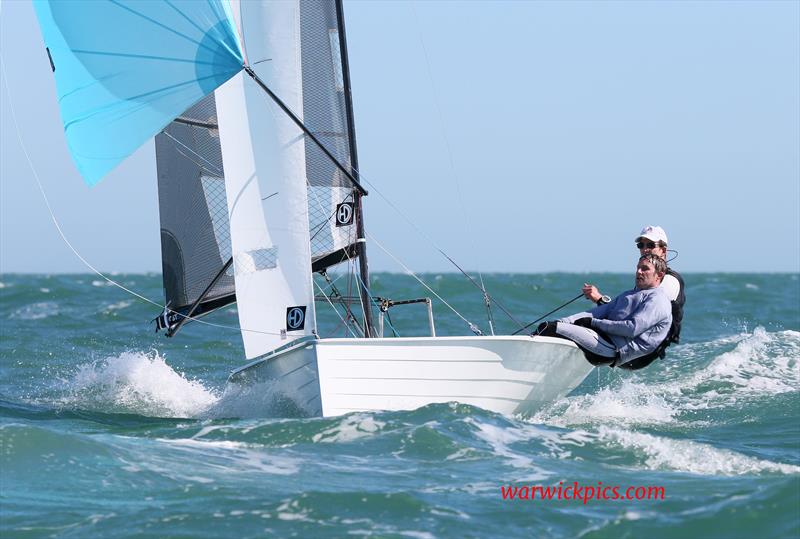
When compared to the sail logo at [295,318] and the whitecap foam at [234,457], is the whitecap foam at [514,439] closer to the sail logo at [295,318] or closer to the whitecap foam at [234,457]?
the whitecap foam at [234,457]

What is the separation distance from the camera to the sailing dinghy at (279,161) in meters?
7.25

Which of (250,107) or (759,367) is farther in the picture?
(759,367)

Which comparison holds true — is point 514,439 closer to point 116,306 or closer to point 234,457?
point 234,457

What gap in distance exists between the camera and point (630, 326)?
7590 mm

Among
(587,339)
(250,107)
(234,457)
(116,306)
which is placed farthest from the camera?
(116,306)

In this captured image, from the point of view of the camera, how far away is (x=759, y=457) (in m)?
6.84

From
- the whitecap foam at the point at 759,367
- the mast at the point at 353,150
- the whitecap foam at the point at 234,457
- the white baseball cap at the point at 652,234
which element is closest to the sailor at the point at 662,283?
the white baseball cap at the point at 652,234

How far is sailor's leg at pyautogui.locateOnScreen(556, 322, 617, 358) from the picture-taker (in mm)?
7715

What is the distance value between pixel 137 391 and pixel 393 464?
421 cm

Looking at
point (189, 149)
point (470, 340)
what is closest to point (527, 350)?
point (470, 340)

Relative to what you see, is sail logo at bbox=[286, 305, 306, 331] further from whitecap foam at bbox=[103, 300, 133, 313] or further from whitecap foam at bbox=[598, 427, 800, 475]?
whitecap foam at bbox=[103, 300, 133, 313]

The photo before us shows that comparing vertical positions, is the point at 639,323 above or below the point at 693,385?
above

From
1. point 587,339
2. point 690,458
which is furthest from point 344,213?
point 690,458

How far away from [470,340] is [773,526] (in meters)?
2.72
